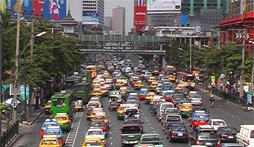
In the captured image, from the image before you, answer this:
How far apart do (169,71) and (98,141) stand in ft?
387

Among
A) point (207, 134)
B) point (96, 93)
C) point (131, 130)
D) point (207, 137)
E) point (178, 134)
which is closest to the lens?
point (207, 137)

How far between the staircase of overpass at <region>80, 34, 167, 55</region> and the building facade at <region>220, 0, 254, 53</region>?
116ft

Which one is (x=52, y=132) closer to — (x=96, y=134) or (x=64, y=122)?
(x=96, y=134)

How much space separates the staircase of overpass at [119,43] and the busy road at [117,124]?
341 ft

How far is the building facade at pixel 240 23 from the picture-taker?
116988 mm

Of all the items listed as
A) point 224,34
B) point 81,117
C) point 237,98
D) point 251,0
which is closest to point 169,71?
point 224,34

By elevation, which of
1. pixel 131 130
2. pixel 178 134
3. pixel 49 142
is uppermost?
pixel 49 142

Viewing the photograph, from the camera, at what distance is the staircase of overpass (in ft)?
618

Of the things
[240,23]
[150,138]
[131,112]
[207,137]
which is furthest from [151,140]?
[240,23]

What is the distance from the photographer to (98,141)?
38906 millimetres

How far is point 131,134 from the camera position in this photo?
1699 inches

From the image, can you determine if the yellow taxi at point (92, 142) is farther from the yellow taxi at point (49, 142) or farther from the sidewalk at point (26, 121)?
the sidewalk at point (26, 121)

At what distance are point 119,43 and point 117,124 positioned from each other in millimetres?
138654

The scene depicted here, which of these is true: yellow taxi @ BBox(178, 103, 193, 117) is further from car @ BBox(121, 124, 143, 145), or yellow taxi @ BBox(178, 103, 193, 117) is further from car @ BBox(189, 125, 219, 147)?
car @ BBox(189, 125, 219, 147)
